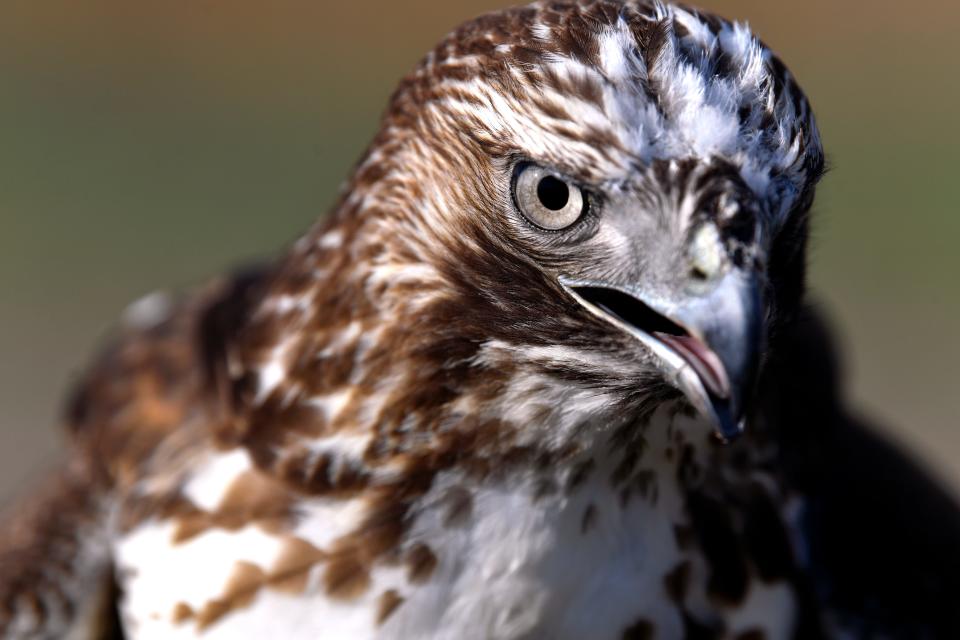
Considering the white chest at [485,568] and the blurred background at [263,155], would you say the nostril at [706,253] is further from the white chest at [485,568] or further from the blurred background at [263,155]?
the blurred background at [263,155]

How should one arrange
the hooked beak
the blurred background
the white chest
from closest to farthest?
the hooked beak
the white chest
the blurred background

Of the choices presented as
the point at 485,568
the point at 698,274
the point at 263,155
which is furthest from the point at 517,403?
the point at 263,155

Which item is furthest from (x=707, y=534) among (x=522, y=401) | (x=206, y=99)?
(x=206, y=99)

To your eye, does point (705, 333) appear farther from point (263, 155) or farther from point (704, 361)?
point (263, 155)

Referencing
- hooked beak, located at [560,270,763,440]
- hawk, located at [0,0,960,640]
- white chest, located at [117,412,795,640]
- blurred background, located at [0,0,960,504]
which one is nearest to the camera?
hooked beak, located at [560,270,763,440]

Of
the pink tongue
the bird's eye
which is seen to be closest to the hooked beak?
the pink tongue

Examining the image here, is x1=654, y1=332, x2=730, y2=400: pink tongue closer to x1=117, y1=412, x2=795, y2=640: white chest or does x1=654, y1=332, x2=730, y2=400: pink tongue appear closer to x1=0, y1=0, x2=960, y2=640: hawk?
x1=0, y1=0, x2=960, y2=640: hawk
